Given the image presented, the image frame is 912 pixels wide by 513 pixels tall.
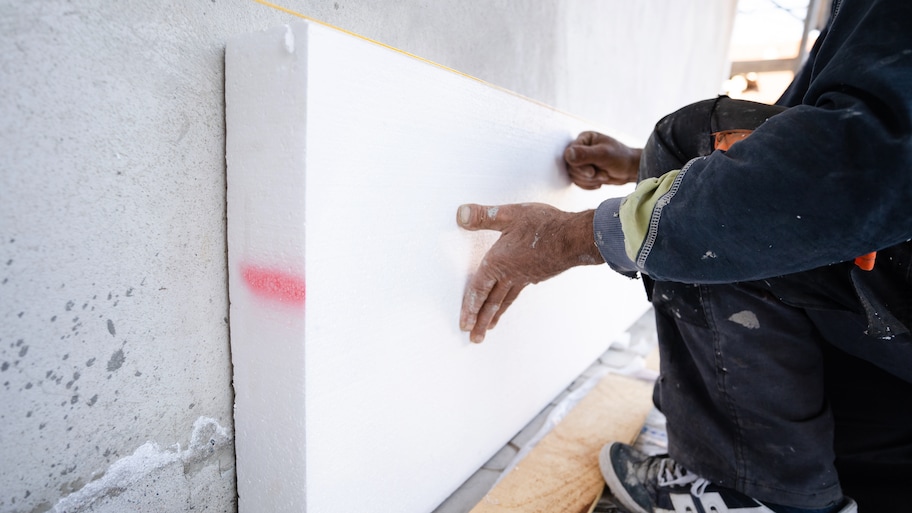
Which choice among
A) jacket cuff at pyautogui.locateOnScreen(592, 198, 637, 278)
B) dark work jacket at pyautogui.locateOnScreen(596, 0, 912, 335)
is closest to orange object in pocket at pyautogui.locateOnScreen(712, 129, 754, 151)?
dark work jacket at pyautogui.locateOnScreen(596, 0, 912, 335)

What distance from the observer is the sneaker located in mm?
1110

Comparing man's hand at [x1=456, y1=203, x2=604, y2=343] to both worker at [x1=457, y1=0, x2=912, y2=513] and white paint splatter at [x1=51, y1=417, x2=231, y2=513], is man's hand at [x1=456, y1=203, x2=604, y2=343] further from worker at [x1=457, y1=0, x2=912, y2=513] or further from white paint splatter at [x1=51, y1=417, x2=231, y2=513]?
white paint splatter at [x1=51, y1=417, x2=231, y2=513]

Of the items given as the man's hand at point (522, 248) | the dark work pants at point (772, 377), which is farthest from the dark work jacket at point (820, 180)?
the dark work pants at point (772, 377)

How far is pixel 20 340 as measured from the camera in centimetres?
62

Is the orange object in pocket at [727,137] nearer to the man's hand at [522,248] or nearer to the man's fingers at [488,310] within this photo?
the man's hand at [522,248]

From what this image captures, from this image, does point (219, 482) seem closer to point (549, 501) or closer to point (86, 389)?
point (86, 389)

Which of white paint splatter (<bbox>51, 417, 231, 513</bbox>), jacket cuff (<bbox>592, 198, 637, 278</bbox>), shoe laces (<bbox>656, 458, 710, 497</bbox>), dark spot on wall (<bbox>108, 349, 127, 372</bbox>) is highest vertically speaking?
jacket cuff (<bbox>592, 198, 637, 278</bbox>)

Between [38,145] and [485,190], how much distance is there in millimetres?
814

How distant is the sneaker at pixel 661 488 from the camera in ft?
3.64

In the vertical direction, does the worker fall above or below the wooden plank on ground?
above

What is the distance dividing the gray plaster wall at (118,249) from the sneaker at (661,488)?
0.97 m

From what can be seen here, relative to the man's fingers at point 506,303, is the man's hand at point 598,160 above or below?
above

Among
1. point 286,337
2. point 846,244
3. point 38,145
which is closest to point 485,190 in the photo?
point 286,337

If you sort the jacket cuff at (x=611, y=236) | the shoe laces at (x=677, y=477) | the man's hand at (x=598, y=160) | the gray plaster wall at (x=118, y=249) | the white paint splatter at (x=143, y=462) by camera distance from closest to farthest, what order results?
the gray plaster wall at (x=118, y=249) < the white paint splatter at (x=143, y=462) < the jacket cuff at (x=611, y=236) < the shoe laces at (x=677, y=477) < the man's hand at (x=598, y=160)
